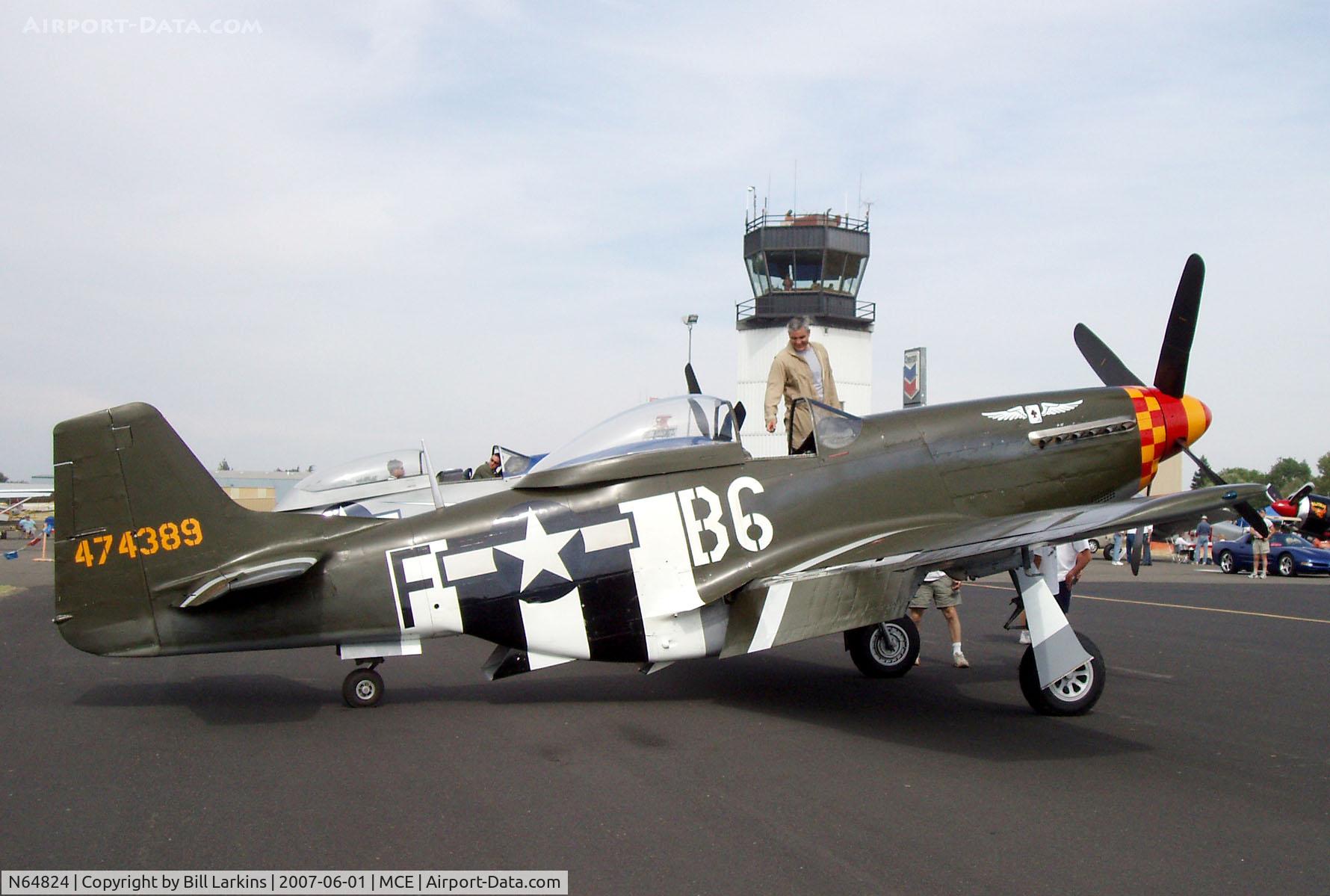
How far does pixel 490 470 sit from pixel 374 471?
4.18 meters

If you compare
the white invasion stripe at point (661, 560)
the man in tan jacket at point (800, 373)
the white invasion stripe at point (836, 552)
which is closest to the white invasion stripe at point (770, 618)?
the white invasion stripe at point (836, 552)

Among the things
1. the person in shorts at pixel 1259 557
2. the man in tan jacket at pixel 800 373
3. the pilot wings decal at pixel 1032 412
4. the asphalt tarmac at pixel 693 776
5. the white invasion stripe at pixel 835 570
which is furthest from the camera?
the person in shorts at pixel 1259 557

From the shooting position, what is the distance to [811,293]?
130 ft

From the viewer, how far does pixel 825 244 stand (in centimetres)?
3906

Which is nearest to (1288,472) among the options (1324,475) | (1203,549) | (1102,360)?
(1324,475)

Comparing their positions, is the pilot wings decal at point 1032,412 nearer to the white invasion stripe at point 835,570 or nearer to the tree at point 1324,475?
the white invasion stripe at point 835,570

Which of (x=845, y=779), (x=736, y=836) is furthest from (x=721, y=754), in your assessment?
(x=736, y=836)

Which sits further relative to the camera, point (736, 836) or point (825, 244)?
point (825, 244)

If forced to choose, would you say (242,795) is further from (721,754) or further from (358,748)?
(721,754)

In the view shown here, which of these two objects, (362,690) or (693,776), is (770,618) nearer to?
(693,776)

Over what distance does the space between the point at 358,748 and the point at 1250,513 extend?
7038mm

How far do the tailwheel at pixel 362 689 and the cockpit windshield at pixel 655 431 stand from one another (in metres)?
2.01

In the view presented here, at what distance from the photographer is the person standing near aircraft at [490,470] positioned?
46.5 ft

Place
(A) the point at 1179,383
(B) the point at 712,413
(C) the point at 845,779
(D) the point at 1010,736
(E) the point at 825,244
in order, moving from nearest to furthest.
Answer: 1. (C) the point at 845,779
2. (D) the point at 1010,736
3. (B) the point at 712,413
4. (A) the point at 1179,383
5. (E) the point at 825,244
